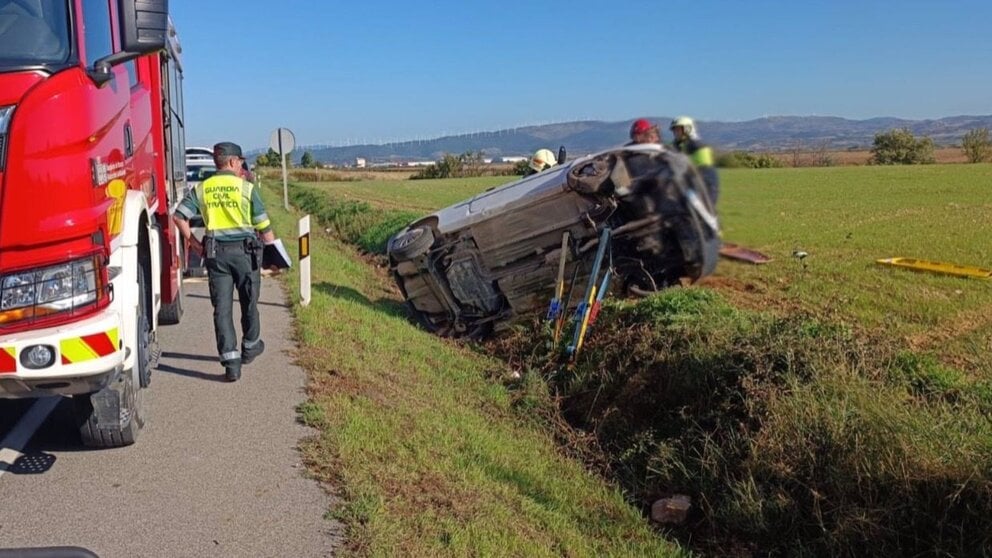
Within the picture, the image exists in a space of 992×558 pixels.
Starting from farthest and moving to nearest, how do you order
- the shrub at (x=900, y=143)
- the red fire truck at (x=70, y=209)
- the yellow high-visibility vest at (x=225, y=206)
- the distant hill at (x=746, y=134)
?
the yellow high-visibility vest at (x=225, y=206)
the red fire truck at (x=70, y=209)
the shrub at (x=900, y=143)
the distant hill at (x=746, y=134)

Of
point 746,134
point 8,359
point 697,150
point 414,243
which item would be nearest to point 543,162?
point 414,243

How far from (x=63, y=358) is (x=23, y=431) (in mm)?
1934

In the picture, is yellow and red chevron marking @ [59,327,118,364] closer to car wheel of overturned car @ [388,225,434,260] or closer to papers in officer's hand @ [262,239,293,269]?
papers in officer's hand @ [262,239,293,269]

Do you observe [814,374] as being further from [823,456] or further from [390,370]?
[390,370]

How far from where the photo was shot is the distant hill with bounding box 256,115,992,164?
204 centimetres

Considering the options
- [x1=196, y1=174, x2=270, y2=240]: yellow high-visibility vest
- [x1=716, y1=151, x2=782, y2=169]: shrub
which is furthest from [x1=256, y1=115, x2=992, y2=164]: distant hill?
[x1=196, y1=174, x2=270, y2=240]: yellow high-visibility vest

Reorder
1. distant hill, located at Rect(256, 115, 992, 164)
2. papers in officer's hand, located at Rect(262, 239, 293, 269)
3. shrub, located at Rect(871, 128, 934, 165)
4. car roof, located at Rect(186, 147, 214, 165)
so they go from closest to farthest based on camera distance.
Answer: distant hill, located at Rect(256, 115, 992, 164) → shrub, located at Rect(871, 128, 934, 165) → papers in officer's hand, located at Rect(262, 239, 293, 269) → car roof, located at Rect(186, 147, 214, 165)

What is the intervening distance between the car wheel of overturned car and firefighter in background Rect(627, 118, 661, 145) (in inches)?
282

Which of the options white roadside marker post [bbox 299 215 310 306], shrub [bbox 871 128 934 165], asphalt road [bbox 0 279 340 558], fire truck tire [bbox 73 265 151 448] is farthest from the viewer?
white roadside marker post [bbox 299 215 310 306]

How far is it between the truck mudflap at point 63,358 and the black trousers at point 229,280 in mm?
2472

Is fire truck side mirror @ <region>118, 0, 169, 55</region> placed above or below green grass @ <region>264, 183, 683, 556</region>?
above

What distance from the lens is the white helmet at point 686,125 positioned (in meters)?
1.96

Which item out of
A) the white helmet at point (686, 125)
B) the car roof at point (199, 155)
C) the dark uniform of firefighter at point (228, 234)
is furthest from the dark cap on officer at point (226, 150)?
the car roof at point (199, 155)

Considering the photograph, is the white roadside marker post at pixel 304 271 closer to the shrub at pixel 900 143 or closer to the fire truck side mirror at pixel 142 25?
the fire truck side mirror at pixel 142 25
